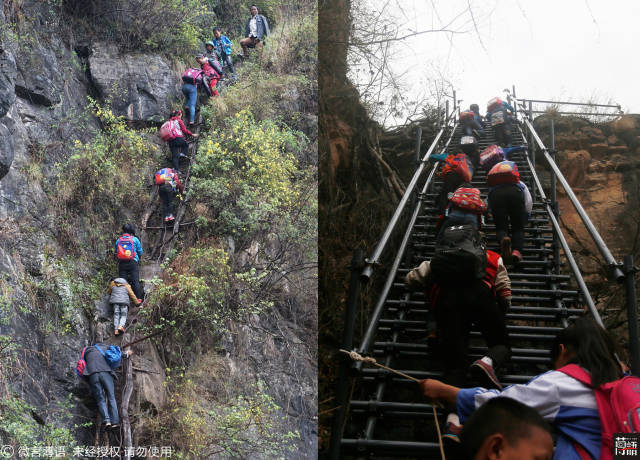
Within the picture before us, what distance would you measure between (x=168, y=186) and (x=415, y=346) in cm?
170

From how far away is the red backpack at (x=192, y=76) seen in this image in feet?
11.4

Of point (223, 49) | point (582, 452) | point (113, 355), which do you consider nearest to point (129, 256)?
point (113, 355)

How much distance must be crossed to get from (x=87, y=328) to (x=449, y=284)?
1.80 meters

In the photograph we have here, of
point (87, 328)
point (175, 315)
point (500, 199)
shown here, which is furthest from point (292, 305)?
point (500, 199)

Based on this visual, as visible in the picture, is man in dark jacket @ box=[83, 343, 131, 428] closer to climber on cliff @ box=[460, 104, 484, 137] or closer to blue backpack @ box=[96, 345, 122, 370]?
blue backpack @ box=[96, 345, 122, 370]

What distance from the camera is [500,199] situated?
10.7ft

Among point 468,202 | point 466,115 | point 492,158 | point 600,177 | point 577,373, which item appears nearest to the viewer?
point 577,373

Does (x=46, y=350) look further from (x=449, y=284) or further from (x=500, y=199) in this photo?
(x=500, y=199)

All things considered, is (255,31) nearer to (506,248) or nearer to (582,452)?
(506,248)

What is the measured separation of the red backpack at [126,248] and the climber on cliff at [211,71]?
A: 1085 millimetres

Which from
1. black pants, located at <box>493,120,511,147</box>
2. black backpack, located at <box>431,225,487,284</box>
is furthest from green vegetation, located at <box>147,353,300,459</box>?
black pants, located at <box>493,120,511,147</box>

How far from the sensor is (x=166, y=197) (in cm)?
325

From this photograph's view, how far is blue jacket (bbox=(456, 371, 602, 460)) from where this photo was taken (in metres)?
1.43

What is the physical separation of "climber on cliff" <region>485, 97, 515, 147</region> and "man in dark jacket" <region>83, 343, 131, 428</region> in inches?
177
